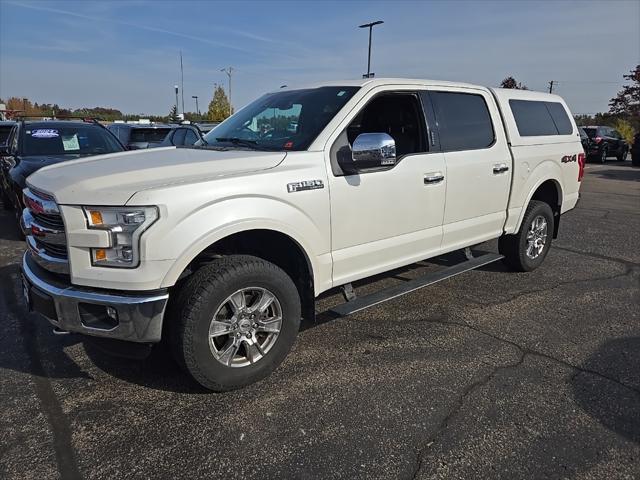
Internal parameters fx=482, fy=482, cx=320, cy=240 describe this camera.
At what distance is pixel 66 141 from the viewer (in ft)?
24.0

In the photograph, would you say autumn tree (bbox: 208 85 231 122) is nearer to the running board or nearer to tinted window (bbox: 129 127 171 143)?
tinted window (bbox: 129 127 171 143)

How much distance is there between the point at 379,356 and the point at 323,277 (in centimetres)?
75

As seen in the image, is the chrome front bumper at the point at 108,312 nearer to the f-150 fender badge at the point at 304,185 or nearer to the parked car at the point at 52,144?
the f-150 fender badge at the point at 304,185

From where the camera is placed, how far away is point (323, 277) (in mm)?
3383

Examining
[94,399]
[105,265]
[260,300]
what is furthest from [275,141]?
[94,399]

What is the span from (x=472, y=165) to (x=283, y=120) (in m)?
1.77

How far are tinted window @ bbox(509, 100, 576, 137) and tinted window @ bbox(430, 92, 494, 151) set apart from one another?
0.57 meters

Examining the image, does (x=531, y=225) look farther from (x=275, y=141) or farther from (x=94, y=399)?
(x=94, y=399)

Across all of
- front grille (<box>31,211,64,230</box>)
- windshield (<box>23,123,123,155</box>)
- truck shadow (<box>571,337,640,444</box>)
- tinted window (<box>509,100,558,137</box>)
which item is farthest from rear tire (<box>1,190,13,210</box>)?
truck shadow (<box>571,337,640,444</box>)

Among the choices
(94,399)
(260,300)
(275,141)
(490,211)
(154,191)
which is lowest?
(94,399)

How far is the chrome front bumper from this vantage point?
2596mm

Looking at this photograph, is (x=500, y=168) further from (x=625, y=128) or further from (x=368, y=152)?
(x=625, y=128)

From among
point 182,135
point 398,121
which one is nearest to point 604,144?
point 182,135

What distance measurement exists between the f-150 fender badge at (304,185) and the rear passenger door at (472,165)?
56.9 inches
